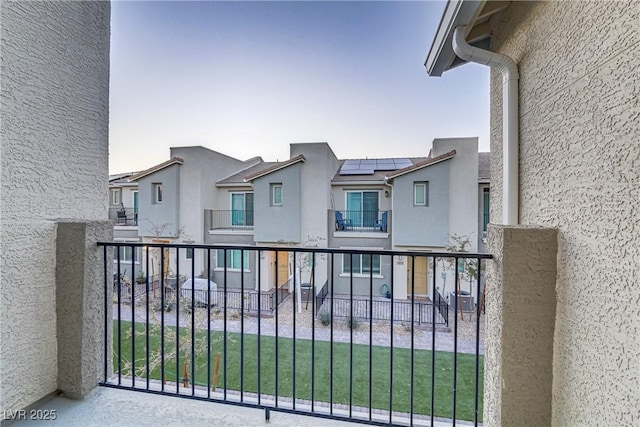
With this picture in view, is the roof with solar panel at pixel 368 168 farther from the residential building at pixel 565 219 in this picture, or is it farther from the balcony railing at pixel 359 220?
the residential building at pixel 565 219

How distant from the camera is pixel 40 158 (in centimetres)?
160

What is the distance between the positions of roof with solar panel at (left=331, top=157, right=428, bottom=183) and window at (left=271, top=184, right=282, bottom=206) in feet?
7.00

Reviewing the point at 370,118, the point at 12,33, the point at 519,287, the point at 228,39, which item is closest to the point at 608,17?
the point at 519,287

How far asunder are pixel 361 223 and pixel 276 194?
11.5ft

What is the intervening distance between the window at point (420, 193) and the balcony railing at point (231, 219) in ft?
21.8

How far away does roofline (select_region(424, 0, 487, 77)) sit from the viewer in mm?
1503

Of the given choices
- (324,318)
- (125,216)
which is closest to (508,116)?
(324,318)

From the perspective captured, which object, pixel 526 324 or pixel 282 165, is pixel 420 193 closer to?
pixel 282 165

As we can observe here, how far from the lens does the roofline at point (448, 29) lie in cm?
150

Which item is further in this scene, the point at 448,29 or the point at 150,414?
the point at 448,29

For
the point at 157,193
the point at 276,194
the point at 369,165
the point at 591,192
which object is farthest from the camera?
the point at 369,165

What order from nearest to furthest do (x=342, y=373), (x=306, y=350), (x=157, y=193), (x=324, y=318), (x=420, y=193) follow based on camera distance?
(x=342, y=373) → (x=306, y=350) → (x=324, y=318) → (x=420, y=193) → (x=157, y=193)

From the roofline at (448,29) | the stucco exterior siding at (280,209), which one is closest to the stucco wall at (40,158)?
the roofline at (448,29)

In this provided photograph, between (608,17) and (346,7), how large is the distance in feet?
14.2
